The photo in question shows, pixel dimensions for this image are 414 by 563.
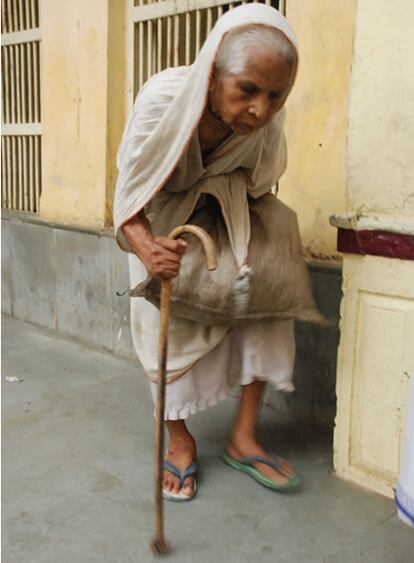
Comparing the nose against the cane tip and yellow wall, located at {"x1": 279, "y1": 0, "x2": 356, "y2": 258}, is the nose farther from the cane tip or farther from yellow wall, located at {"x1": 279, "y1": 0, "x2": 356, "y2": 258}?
the cane tip

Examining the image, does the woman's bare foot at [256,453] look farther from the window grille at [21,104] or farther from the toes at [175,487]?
the window grille at [21,104]

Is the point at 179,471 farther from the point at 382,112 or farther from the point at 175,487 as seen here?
the point at 382,112

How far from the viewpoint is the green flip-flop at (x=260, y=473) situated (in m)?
2.56

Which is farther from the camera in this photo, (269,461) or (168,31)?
(168,31)

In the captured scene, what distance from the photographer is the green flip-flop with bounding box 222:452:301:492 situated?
256cm

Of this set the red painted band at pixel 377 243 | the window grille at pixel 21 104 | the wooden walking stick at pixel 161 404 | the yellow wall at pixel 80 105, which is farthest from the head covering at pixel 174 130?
the window grille at pixel 21 104

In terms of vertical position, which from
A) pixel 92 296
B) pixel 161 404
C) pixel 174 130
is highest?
pixel 174 130

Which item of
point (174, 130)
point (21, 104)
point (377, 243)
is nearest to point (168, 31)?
point (21, 104)

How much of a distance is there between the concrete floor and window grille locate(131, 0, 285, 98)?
6.35 feet

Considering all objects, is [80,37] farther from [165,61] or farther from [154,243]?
[154,243]

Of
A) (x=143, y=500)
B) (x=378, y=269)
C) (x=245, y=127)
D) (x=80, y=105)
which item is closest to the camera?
(x=245, y=127)

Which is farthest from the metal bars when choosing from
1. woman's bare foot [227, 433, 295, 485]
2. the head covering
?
woman's bare foot [227, 433, 295, 485]

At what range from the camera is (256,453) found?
267cm

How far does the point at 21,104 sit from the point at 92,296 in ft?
5.64
